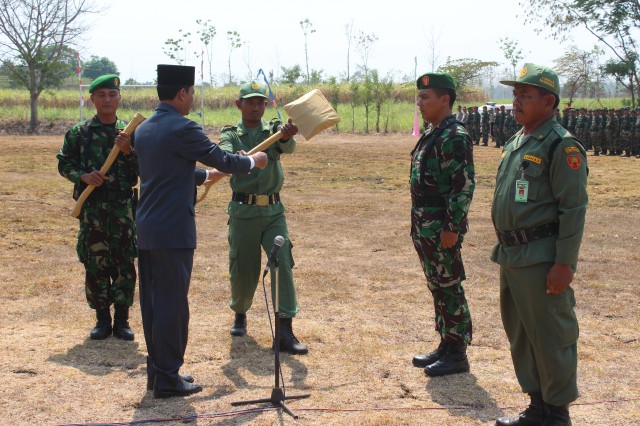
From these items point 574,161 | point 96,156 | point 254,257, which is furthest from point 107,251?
point 574,161

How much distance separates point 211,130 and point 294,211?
2036cm

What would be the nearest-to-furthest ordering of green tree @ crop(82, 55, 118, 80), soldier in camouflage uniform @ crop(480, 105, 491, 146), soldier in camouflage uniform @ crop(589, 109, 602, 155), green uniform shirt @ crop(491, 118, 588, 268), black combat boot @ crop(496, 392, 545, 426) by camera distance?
green uniform shirt @ crop(491, 118, 588, 268)
black combat boot @ crop(496, 392, 545, 426)
soldier in camouflage uniform @ crop(589, 109, 602, 155)
soldier in camouflage uniform @ crop(480, 105, 491, 146)
green tree @ crop(82, 55, 118, 80)

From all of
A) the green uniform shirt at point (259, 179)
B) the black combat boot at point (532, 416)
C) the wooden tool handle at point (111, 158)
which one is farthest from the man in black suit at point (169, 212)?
the black combat boot at point (532, 416)

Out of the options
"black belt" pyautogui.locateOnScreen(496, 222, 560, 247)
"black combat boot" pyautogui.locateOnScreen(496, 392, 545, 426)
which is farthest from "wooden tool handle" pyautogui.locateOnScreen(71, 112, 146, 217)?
"black combat boot" pyautogui.locateOnScreen(496, 392, 545, 426)

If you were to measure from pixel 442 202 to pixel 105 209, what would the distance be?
2.66m

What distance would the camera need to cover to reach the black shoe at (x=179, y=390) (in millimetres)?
4367

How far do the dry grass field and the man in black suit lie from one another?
1.15 ft

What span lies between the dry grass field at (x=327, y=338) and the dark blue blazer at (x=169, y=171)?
106cm

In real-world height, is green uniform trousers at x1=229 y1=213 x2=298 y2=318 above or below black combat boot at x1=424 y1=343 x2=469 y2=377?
above

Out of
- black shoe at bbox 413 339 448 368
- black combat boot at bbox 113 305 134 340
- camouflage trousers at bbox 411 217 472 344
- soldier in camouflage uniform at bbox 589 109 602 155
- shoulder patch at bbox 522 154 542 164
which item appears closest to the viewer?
shoulder patch at bbox 522 154 542 164

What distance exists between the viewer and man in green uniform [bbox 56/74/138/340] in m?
5.46

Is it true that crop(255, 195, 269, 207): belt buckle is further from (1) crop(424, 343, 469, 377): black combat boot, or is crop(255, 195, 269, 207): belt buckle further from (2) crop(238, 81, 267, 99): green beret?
(1) crop(424, 343, 469, 377): black combat boot

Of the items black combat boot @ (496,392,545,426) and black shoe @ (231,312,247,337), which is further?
black shoe @ (231,312,247,337)

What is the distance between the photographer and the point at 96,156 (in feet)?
18.0
